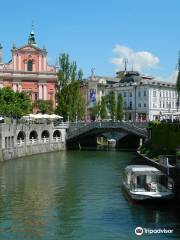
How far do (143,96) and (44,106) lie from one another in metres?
32.8

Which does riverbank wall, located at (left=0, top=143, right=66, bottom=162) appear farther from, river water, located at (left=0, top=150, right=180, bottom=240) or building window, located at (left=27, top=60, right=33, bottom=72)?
building window, located at (left=27, top=60, right=33, bottom=72)

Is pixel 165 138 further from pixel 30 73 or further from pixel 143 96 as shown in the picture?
pixel 143 96

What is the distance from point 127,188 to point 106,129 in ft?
186

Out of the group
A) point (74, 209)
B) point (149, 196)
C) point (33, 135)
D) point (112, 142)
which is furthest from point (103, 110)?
point (74, 209)

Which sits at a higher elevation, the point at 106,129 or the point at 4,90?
the point at 4,90

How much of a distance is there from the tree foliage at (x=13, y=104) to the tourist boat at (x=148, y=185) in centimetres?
5586

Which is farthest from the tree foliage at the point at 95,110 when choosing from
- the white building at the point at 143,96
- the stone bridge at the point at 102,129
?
the stone bridge at the point at 102,129

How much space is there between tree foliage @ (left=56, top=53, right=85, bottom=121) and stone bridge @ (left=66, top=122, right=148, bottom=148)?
3284 mm

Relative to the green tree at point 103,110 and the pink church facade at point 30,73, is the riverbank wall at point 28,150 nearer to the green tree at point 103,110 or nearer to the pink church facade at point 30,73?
the pink church facade at point 30,73

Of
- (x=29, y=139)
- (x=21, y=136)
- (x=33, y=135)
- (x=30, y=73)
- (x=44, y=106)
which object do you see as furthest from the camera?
(x=30, y=73)

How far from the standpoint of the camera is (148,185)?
38875 millimetres

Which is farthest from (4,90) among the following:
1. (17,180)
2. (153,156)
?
(17,180)

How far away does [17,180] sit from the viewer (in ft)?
168

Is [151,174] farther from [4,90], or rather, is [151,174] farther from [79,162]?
[4,90]
